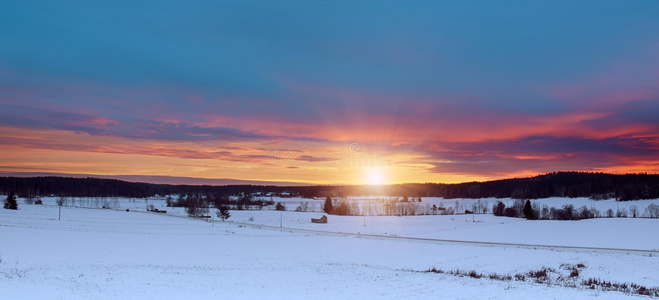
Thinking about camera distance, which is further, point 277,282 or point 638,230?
point 638,230

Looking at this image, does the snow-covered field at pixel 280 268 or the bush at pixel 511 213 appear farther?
the bush at pixel 511 213

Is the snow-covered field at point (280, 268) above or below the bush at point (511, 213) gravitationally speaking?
above

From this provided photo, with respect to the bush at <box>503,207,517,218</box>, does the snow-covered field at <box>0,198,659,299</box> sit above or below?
above

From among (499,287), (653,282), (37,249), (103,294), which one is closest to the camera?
(103,294)

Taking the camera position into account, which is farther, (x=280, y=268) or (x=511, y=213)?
(x=511, y=213)

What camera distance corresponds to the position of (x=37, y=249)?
4141 centimetres

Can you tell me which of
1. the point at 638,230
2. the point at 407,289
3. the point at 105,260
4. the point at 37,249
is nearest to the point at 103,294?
the point at 407,289

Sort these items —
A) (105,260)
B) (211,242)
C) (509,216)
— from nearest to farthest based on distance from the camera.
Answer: (105,260) < (211,242) < (509,216)

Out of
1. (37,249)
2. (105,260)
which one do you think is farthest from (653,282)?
(37,249)

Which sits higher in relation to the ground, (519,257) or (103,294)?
(103,294)

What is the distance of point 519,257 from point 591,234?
150 ft

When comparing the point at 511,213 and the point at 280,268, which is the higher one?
the point at 280,268

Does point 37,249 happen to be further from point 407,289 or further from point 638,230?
point 638,230

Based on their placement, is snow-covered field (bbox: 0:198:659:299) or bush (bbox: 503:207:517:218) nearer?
snow-covered field (bbox: 0:198:659:299)
